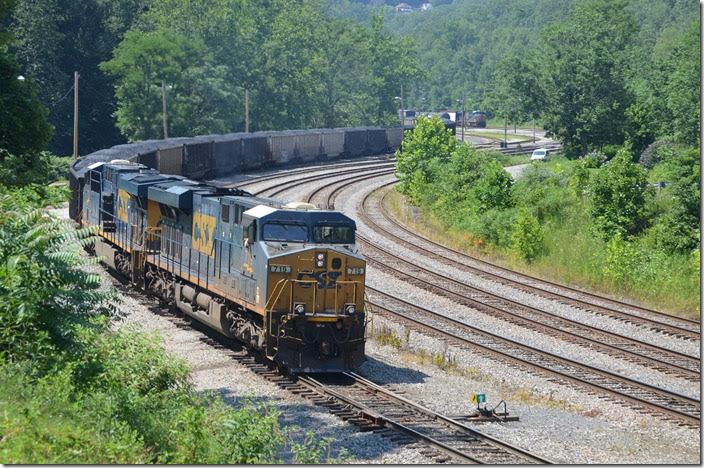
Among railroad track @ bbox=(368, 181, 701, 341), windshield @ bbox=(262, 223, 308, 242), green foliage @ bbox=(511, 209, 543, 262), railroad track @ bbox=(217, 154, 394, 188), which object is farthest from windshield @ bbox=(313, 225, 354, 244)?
railroad track @ bbox=(217, 154, 394, 188)

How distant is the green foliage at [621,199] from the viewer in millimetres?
33969

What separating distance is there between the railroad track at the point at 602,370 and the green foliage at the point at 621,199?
8960mm

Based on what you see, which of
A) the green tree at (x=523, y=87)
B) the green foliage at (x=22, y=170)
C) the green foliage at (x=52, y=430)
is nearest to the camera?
the green foliage at (x=52, y=430)

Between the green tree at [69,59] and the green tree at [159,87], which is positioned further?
the green tree at [69,59]

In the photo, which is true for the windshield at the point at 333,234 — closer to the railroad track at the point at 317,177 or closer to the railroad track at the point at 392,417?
the railroad track at the point at 392,417

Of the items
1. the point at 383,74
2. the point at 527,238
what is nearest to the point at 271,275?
the point at 527,238

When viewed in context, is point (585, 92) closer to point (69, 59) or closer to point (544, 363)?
point (69, 59)

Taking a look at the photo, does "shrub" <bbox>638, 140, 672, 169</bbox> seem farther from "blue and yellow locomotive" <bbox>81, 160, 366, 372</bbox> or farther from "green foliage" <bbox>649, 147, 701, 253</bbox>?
"blue and yellow locomotive" <bbox>81, 160, 366, 372</bbox>

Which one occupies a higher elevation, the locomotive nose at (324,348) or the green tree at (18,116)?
the green tree at (18,116)

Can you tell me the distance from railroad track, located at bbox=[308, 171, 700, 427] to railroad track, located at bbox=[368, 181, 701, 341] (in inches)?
68.4

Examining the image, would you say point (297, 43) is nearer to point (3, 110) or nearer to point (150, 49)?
point (150, 49)

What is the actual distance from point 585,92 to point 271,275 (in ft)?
147

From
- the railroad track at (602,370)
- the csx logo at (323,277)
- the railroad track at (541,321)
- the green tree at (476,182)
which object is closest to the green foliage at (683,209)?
the railroad track at (541,321)

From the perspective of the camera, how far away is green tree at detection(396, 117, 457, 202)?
157 feet
